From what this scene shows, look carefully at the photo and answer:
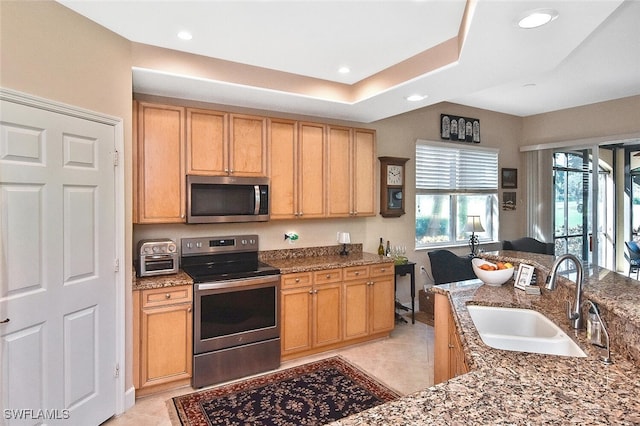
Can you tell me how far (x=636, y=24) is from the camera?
2.77 metres

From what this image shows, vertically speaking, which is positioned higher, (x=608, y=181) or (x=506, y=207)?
(x=608, y=181)

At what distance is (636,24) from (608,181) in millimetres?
3316

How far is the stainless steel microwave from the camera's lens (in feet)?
11.0

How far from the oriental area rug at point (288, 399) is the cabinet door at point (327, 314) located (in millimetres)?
378

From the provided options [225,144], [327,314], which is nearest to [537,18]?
[225,144]

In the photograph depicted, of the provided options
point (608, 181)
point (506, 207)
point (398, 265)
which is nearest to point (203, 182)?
point (398, 265)

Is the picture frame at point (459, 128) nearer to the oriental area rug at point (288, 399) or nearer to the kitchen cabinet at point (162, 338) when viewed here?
the oriental area rug at point (288, 399)

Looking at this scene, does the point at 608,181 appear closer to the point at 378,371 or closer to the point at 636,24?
the point at 636,24

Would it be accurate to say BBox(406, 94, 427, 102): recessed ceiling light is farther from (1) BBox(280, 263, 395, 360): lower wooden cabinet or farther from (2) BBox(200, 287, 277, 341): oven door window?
(2) BBox(200, 287, 277, 341): oven door window

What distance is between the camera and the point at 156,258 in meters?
3.10

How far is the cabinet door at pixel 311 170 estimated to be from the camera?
3.92m

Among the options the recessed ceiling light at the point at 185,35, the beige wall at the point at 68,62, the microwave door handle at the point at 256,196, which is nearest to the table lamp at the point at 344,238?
the microwave door handle at the point at 256,196

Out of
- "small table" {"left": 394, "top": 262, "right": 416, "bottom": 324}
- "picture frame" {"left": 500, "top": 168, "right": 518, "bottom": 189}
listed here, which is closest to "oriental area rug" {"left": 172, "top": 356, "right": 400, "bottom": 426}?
"small table" {"left": 394, "top": 262, "right": 416, "bottom": 324}

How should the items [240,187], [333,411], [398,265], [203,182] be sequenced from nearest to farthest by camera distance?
[333,411]
[203,182]
[240,187]
[398,265]
